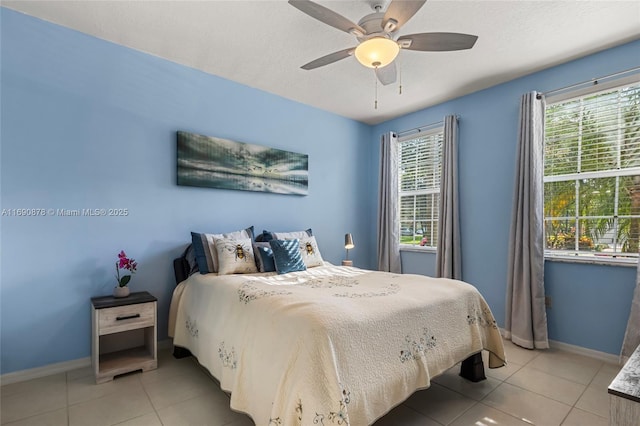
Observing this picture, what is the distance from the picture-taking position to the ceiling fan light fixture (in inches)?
75.5

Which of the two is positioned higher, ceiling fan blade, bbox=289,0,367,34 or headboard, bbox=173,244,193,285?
ceiling fan blade, bbox=289,0,367,34

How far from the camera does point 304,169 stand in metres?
3.93

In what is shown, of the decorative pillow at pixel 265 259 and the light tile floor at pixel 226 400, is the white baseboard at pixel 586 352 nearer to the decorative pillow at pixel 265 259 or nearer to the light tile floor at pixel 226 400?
the light tile floor at pixel 226 400

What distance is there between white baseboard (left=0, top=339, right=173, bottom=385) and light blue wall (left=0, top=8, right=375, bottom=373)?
4 cm

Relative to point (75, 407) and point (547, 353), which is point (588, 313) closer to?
point (547, 353)

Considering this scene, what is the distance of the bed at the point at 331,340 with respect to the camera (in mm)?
1363

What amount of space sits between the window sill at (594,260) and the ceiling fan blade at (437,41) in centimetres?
220

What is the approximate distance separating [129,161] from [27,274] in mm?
1122

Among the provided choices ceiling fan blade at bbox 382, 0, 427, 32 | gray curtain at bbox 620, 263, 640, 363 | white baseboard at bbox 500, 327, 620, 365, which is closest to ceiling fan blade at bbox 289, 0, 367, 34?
ceiling fan blade at bbox 382, 0, 427, 32

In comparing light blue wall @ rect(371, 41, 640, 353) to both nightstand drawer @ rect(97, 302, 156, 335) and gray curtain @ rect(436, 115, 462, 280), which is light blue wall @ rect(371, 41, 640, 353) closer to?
gray curtain @ rect(436, 115, 462, 280)

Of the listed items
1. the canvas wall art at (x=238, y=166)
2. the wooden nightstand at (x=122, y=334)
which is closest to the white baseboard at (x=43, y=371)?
the wooden nightstand at (x=122, y=334)

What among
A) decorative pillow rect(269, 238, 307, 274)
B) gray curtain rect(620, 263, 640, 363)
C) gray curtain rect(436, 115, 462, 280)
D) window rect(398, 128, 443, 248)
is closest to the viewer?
gray curtain rect(620, 263, 640, 363)

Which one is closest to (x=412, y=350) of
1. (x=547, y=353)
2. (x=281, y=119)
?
(x=547, y=353)

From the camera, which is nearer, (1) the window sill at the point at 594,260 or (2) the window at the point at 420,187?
(1) the window sill at the point at 594,260
